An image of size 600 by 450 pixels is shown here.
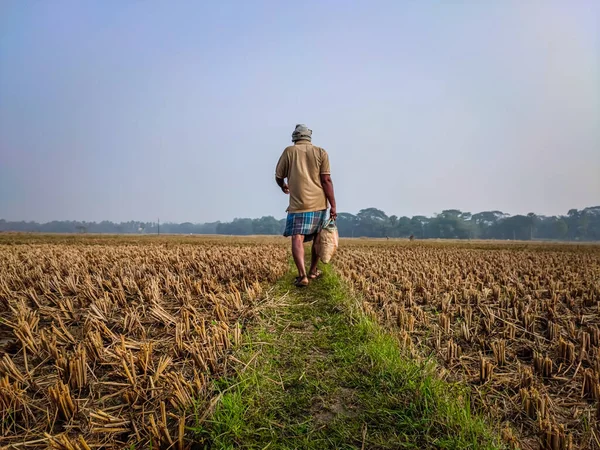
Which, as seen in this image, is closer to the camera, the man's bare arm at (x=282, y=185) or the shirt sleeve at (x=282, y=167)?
the shirt sleeve at (x=282, y=167)

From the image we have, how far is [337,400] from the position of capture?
260 centimetres

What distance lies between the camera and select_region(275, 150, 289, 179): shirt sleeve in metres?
6.16

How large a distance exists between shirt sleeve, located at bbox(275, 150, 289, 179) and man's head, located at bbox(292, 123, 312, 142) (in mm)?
347

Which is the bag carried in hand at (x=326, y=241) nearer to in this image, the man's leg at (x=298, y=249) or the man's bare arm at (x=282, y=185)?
the man's leg at (x=298, y=249)

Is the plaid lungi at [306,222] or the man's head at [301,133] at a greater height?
the man's head at [301,133]

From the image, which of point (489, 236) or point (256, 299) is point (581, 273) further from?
point (489, 236)

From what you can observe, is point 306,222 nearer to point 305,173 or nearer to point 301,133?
point 305,173

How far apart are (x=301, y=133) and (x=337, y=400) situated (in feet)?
15.2

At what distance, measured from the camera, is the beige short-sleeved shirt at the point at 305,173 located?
19.7ft

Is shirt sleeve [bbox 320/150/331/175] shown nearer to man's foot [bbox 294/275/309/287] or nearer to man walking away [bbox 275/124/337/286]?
→ man walking away [bbox 275/124/337/286]

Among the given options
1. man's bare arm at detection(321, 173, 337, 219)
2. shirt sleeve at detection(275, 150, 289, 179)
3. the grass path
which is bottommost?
the grass path

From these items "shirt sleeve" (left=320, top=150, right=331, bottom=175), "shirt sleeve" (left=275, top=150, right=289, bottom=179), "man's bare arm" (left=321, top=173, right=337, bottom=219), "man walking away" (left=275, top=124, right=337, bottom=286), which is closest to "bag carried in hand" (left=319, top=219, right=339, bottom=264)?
"man walking away" (left=275, top=124, right=337, bottom=286)

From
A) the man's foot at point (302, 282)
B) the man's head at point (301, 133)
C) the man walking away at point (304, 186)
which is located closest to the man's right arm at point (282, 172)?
the man walking away at point (304, 186)

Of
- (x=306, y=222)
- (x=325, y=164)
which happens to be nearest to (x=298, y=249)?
(x=306, y=222)
